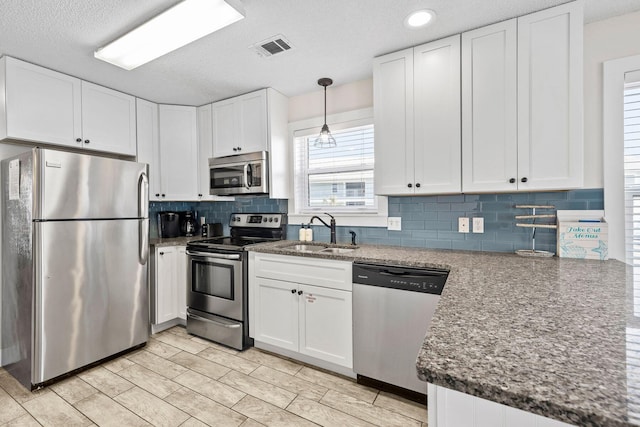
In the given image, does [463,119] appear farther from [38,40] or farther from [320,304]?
[38,40]

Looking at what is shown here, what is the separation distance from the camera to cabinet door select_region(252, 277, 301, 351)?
2371 millimetres

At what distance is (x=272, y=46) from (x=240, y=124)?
3.49 ft

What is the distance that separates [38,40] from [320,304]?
2654 mm

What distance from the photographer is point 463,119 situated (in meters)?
2.00

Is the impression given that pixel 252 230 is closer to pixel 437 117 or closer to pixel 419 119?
pixel 419 119

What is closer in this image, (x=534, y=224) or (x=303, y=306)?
(x=534, y=224)

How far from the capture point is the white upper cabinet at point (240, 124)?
292 cm

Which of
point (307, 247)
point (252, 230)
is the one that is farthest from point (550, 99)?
point (252, 230)

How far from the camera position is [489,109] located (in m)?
1.93

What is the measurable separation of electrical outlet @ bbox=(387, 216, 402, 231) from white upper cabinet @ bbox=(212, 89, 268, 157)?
4.47 ft

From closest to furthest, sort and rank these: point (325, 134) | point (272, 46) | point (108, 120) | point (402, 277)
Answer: point (402, 277), point (272, 46), point (325, 134), point (108, 120)

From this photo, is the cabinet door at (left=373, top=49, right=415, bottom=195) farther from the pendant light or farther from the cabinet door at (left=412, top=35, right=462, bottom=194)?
the pendant light

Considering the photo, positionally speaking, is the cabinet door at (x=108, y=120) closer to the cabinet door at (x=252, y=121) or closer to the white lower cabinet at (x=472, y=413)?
the cabinet door at (x=252, y=121)

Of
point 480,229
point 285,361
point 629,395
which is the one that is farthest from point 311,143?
point 629,395
